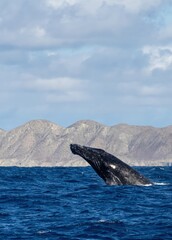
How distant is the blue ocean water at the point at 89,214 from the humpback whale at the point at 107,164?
0.65 m

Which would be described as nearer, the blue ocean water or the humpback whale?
the blue ocean water

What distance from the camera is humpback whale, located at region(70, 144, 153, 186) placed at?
98.9ft

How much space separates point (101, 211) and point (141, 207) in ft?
6.24

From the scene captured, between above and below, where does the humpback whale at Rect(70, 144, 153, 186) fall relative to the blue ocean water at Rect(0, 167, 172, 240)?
above

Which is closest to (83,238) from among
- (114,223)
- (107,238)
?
(107,238)

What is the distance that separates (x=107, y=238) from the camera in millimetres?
20172

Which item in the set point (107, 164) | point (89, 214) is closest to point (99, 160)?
point (107, 164)

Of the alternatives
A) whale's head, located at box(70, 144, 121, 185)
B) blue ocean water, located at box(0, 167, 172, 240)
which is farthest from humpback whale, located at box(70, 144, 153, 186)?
blue ocean water, located at box(0, 167, 172, 240)

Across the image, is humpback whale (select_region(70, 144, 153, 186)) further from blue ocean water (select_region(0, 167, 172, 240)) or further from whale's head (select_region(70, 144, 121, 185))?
blue ocean water (select_region(0, 167, 172, 240))

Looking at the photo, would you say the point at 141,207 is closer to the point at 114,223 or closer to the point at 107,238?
the point at 114,223

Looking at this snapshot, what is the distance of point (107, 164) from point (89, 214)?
6.07 metres

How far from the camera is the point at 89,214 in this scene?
24.2m

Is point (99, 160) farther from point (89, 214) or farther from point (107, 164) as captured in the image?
point (89, 214)

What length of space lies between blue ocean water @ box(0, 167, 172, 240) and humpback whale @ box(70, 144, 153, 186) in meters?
0.65
